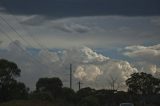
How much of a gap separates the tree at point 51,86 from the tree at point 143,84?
2716 cm

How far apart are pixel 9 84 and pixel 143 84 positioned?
6784 centimetres

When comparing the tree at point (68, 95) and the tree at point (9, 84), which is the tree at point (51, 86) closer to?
the tree at point (68, 95)

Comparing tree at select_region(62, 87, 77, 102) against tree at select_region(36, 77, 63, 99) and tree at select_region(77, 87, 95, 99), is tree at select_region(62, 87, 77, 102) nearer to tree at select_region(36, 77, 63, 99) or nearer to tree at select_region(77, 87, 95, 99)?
tree at select_region(36, 77, 63, 99)

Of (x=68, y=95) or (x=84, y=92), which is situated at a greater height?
(x=84, y=92)

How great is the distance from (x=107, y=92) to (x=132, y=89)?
40.7 feet

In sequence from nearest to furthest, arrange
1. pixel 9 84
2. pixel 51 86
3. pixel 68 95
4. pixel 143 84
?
1. pixel 9 84
2. pixel 68 95
3. pixel 51 86
4. pixel 143 84

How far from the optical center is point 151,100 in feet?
428

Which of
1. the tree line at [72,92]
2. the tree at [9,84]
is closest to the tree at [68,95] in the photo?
the tree line at [72,92]

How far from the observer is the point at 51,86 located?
14412 centimetres

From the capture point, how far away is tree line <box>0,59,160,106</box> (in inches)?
4050

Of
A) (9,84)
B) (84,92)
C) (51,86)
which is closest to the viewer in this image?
(9,84)

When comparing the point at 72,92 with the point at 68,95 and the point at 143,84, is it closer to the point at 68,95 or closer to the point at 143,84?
the point at 68,95

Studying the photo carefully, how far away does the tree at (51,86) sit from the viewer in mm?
141875

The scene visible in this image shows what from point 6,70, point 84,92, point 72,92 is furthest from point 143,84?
point 6,70
